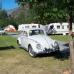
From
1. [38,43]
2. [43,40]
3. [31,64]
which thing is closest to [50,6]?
[31,64]

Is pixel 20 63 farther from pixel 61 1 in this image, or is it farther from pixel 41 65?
pixel 61 1

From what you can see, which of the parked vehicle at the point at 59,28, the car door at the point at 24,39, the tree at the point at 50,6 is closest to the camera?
the tree at the point at 50,6

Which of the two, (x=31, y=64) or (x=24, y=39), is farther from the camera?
(x=24, y=39)

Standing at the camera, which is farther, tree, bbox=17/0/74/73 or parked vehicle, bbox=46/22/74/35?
parked vehicle, bbox=46/22/74/35

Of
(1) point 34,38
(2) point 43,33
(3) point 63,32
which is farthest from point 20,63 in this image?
(3) point 63,32

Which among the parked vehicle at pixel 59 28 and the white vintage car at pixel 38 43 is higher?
the white vintage car at pixel 38 43

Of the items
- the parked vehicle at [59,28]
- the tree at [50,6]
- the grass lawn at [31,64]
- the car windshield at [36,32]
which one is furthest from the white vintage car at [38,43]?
the parked vehicle at [59,28]

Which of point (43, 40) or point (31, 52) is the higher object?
point (43, 40)

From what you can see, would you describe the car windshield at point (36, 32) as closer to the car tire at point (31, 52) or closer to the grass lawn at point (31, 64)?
the car tire at point (31, 52)

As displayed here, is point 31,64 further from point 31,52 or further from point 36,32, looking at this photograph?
point 36,32

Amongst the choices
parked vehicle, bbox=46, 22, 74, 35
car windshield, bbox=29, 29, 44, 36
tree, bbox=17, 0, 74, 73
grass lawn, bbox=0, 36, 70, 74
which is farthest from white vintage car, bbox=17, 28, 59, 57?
parked vehicle, bbox=46, 22, 74, 35

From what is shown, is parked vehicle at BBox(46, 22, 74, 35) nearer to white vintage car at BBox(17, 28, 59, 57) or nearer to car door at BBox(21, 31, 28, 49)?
car door at BBox(21, 31, 28, 49)

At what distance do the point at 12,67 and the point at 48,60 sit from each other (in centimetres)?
227

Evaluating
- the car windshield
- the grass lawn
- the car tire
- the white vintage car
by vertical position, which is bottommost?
the grass lawn
